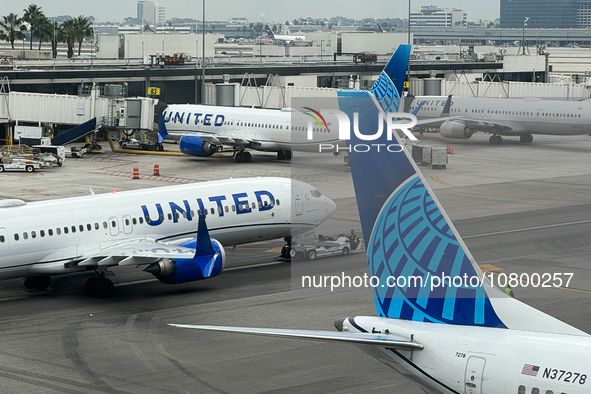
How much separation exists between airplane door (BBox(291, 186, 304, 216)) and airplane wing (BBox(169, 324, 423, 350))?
19.8m

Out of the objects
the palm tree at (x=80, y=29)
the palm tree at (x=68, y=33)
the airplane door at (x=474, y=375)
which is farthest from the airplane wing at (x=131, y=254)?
the palm tree at (x=80, y=29)

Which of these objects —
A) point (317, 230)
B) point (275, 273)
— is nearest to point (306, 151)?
point (317, 230)

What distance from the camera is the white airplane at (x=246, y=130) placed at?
60094 millimetres

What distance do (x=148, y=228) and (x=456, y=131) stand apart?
50.5 m

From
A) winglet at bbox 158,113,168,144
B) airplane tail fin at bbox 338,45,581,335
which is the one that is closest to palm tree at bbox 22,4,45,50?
winglet at bbox 158,113,168,144

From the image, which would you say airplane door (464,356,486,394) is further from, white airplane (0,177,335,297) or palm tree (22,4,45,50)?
palm tree (22,4,45,50)

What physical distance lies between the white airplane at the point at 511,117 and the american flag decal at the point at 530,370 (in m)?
61.2

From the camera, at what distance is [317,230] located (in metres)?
37.7

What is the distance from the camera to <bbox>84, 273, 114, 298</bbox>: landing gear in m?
26.9

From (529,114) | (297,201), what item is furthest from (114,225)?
(529,114)

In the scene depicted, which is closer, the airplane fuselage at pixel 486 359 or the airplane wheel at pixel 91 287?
the airplane fuselage at pixel 486 359

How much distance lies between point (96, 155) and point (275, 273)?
38.5m

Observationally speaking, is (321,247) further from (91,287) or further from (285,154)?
(285,154)

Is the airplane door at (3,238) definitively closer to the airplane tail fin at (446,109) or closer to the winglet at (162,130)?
the winglet at (162,130)
